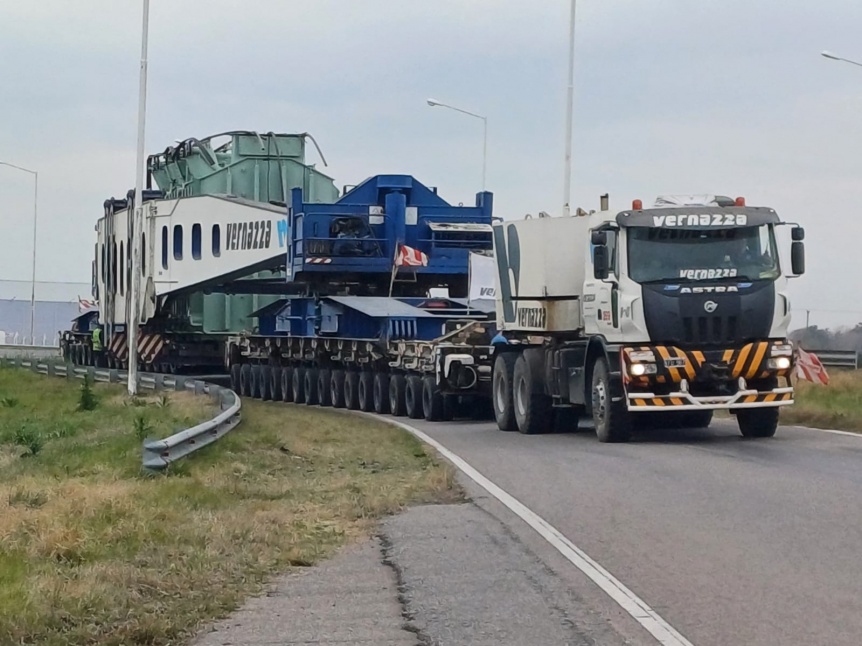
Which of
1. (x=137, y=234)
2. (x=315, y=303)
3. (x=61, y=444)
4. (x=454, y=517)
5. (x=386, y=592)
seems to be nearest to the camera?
(x=386, y=592)

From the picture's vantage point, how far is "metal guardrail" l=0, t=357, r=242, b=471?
15.2m

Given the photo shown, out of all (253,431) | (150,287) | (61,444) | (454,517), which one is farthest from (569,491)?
(150,287)

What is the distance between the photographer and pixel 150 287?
3919 centimetres

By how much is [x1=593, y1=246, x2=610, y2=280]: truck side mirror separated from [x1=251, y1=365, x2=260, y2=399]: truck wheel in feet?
64.2

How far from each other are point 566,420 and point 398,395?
7172 millimetres

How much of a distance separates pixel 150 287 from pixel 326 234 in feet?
27.7

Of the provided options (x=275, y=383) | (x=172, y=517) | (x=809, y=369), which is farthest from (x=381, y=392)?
(x=172, y=517)

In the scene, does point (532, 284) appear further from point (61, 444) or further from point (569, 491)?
point (569, 491)

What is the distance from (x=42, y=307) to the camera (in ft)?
466

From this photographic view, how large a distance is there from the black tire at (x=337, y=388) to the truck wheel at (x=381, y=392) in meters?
1.84

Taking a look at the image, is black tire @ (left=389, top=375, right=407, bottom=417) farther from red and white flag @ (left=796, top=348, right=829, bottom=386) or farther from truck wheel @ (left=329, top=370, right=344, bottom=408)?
red and white flag @ (left=796, top=348, right=829, bottom=386)

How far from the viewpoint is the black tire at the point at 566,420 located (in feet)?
77.1

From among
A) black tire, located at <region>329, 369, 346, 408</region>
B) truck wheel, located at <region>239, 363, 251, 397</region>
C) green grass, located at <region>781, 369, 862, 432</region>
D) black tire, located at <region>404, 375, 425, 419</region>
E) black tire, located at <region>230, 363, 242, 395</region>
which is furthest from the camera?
black tire, located at <region>230, 363, 242, 395</region>

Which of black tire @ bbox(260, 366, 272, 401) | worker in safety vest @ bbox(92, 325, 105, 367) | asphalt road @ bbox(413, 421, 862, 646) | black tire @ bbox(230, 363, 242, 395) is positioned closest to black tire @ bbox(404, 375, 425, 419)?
asphalt road @ bbox(413, 421, 862, 646)
